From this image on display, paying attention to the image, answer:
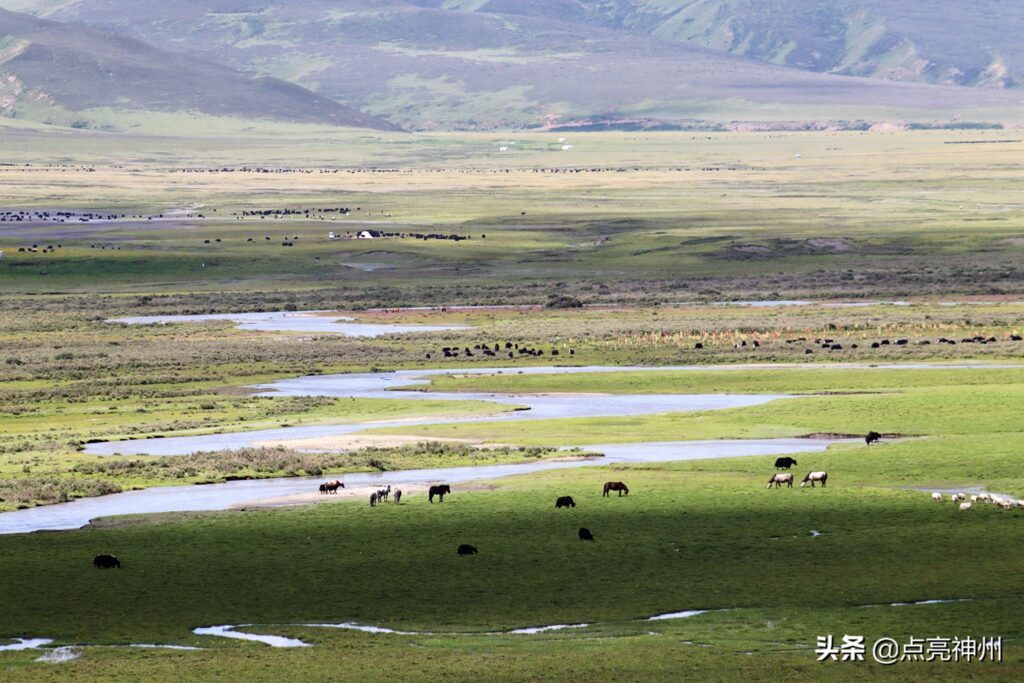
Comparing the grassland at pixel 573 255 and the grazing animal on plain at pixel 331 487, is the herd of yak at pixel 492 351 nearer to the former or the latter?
the grassland at pixel 573 255

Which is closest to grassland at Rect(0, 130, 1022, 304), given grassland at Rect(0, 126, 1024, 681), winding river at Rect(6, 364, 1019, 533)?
grassland at Rect(0, 126, 1024, 681)

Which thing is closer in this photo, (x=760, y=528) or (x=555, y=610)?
(x=555, y=610)

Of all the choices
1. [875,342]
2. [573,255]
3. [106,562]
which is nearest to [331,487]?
[106,562]

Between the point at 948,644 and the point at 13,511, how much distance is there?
80.4 feet

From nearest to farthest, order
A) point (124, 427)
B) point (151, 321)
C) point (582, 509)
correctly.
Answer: point (582, 509) < point (124, 427) < point (151, 321)

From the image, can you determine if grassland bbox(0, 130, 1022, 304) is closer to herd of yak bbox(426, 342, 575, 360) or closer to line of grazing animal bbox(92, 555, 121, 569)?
herd of yak bbox(426, 342, 575, 360)

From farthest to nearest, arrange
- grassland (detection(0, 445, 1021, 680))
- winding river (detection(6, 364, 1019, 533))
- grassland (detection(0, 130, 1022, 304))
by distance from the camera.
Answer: grassland (detection(0, 130, 1022, 304)) → winding river (detection(6, 364, 1019, 533)) → grassland (detection(0, 445, 1021, 680))

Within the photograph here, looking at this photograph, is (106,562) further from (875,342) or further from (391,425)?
(875,342)

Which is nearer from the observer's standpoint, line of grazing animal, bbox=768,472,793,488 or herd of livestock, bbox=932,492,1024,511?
herd of livestock, bbox=932,492,1024,511

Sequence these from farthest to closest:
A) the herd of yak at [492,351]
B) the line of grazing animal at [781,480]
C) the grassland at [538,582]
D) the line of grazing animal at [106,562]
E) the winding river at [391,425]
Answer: the herd of yak at [492,351], the winding river at [391,425], the line of grazing animal at [781,480], the line of grazing animal at [106,562], the grassland at [538,582]

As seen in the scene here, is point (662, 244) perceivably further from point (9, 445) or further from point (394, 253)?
point (9, 445)

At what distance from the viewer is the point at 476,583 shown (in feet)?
109

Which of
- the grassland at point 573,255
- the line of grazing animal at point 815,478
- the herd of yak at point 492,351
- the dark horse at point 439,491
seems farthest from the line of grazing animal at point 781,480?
the grassland at point 573,255

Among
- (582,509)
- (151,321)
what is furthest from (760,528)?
(151,321)
